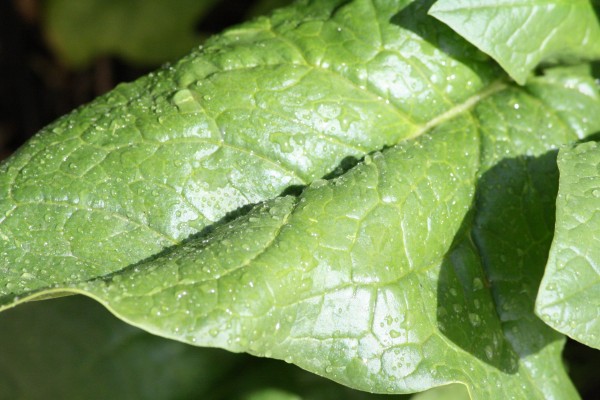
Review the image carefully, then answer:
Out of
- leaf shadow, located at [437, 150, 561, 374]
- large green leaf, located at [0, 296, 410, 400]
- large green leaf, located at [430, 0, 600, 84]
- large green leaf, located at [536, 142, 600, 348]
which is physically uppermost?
large green leaf, located at [430, 0, 600, 84]

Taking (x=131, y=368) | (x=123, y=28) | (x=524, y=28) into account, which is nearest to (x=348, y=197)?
(x=524, y=28)

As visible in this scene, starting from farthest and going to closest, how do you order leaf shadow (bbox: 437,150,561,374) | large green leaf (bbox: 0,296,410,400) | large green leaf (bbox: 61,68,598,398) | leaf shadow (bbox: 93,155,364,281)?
1. large green leaf (bbox: 0,296,410,400)
2. leaf shadow (bbox: 437,150,561,374)
3. leaf shadow (bbox: 93,155,364,281)
4. large green leaf (bbox: 61,68,598,398)

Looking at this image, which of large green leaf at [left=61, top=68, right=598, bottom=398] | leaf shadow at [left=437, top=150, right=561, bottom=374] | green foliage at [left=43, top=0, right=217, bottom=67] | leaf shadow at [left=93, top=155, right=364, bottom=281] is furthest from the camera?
green foliage at [left=43, top=0, right=217, bottom=67]

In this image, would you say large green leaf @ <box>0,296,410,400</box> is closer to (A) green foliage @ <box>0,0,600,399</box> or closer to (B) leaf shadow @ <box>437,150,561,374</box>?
(B) leaf shadow @ <box>437,150,561,374</box>

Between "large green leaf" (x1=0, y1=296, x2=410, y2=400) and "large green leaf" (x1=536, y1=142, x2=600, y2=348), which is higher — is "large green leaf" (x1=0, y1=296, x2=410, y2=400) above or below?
below

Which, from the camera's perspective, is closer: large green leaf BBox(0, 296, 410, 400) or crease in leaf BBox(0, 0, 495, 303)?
crease in leaf BBox(0, 0, 495, 303)

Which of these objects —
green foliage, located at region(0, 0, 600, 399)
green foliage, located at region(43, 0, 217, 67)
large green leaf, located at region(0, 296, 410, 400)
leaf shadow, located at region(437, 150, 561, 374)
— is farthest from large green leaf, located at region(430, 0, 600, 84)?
green foliage, located at region(43, 0, 217, 67)
